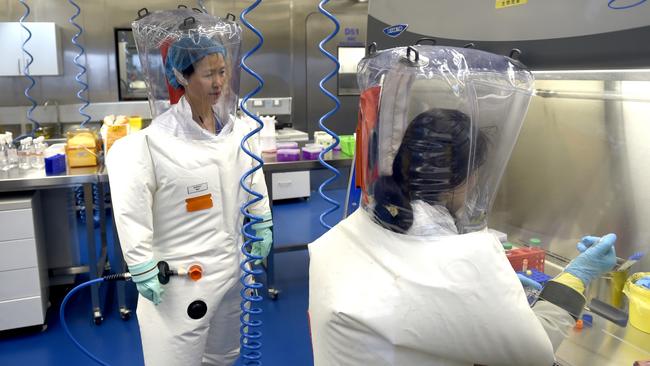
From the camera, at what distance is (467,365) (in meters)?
1.03

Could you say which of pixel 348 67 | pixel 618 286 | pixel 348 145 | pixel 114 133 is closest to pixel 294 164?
pixel 348 145

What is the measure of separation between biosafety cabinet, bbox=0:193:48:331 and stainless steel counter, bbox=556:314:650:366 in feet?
8.67

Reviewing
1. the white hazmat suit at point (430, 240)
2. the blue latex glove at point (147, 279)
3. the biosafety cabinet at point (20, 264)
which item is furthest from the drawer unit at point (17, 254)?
the white hazmat suit at point (430, 240)

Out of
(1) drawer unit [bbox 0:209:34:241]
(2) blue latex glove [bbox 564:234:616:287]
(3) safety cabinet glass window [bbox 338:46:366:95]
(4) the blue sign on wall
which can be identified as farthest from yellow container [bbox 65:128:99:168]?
(3) safety cabinet glass window [bbox 338:46:366:95]

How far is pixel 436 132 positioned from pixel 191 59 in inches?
43.9

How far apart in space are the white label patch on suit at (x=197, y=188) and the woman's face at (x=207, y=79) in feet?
1.06

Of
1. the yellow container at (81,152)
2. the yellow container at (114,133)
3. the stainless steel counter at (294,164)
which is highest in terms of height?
the yellow container at (114,133)

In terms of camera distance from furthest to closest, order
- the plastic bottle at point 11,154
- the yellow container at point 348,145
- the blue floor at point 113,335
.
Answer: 1. the yellow container at point 348,145
2. the plastic bottle at point 11,154
3. the blue floor at point 113,335

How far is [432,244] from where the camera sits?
980mm

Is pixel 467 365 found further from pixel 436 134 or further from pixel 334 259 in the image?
pixel 436 134

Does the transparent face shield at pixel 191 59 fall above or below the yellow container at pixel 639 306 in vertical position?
above

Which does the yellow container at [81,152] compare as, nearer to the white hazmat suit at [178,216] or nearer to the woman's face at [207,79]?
the white hazmat suit at [178,216]

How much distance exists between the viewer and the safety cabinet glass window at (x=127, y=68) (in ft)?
17.5

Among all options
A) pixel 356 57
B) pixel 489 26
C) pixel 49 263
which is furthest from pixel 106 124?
pixel 356 57
